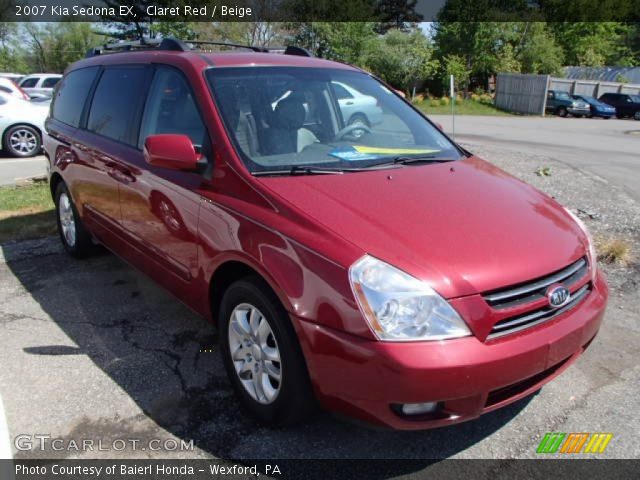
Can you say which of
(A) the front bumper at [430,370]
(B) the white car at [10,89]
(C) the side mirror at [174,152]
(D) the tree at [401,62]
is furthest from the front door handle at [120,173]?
(D) the tree at [401,62]

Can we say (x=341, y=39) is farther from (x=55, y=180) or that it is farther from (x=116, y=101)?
(x=116, y=101)

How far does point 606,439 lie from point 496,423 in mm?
531

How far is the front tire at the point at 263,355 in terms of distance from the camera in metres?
2.45

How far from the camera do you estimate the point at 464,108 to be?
110 feet

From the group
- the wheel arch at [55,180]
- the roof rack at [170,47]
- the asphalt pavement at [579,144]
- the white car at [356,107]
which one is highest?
the roof rack at [170,47]

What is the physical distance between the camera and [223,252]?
279 centimetres

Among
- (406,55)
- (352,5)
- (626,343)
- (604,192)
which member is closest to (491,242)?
(626,343)

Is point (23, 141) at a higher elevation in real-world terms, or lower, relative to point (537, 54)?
lower

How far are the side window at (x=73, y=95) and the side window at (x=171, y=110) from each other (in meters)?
1.36

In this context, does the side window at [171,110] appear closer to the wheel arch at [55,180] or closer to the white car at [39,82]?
the wheel arch at [55,180]

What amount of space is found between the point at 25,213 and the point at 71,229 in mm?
2204

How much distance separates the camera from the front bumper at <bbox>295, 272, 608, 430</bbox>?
A: 6.93 ft

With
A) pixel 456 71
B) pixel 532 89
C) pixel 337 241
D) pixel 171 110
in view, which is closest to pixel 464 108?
pixel 532 89

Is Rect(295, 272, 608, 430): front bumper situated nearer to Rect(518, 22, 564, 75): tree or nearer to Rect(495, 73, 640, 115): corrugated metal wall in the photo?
Rect(495, 73, 640, 115): corrugated metal wall
